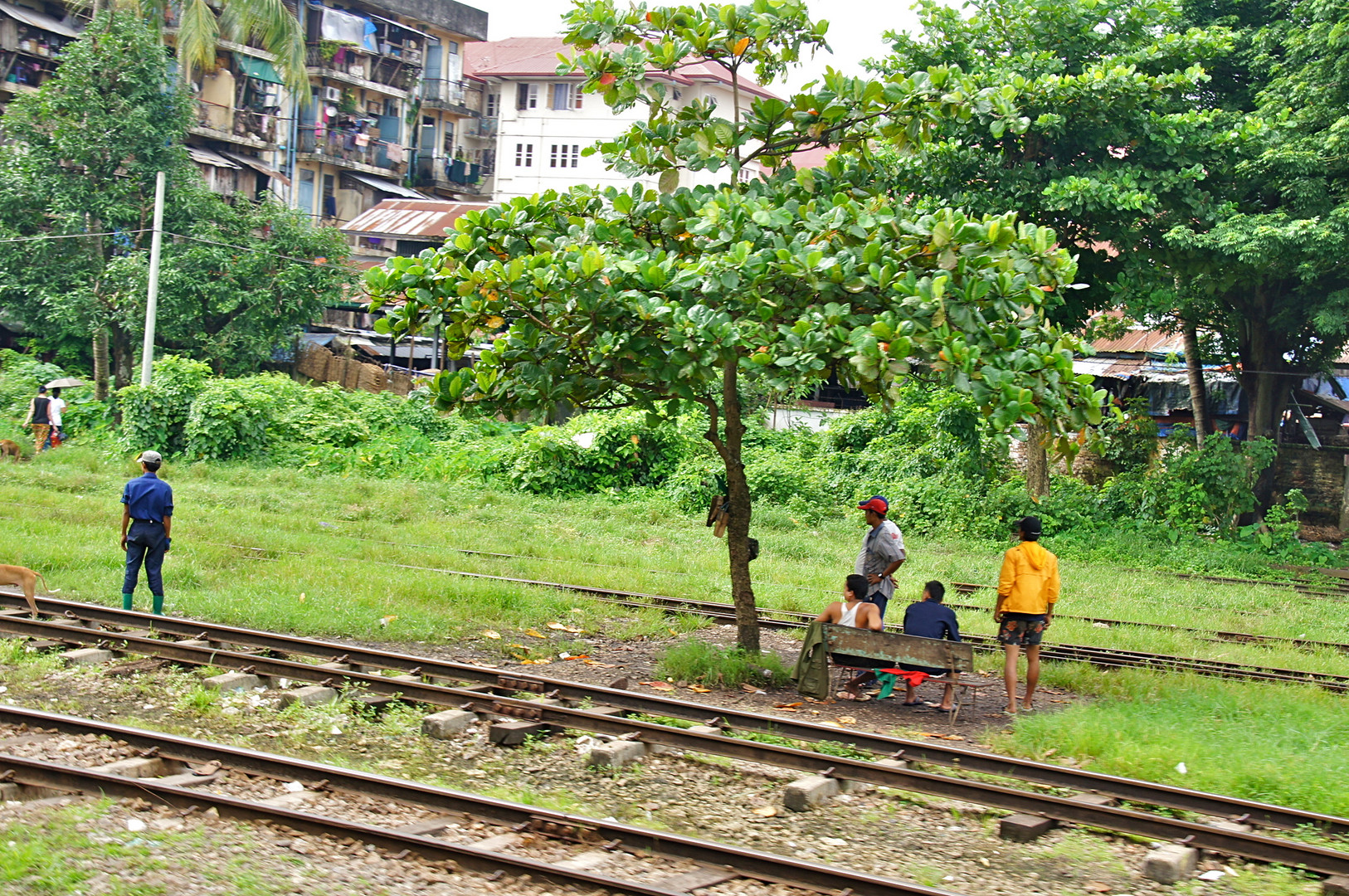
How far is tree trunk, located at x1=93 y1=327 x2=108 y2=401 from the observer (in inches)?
1225

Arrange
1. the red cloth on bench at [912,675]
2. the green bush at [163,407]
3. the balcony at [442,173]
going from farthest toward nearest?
the balcony at [442,173], the green bush at [163,407], the red cloth on bench at [912,675]

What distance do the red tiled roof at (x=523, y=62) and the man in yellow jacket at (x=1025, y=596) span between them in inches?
1585

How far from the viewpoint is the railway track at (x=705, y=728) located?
7012 mm

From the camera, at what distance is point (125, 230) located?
32.5 metres

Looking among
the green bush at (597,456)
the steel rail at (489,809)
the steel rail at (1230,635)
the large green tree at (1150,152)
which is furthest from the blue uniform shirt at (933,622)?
the green bush at (597,456)

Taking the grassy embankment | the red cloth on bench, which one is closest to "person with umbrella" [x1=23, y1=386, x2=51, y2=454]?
the grassy embankment

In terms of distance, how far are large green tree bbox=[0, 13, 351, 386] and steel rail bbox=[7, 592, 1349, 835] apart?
74.5 ft

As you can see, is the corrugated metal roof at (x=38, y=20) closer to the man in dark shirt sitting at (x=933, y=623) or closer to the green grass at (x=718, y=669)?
the green grass at (x=718, y=669)

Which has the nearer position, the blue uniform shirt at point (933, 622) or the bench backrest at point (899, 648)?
the bench backrest at point (899, 648)

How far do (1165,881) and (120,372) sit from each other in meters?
34.3

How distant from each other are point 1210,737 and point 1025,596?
1.80 m

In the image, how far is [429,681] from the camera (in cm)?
993

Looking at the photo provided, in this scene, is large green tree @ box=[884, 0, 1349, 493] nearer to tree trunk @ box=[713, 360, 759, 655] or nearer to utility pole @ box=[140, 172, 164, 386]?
tree trunk @ box=[713, 360, 759, 655]

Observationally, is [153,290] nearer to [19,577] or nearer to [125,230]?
[125,230]
